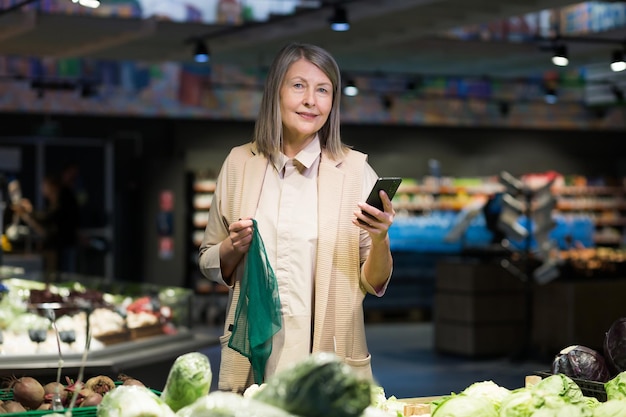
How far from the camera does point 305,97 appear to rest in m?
2.90

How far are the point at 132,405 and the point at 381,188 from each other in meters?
0.94

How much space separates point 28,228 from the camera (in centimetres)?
1307

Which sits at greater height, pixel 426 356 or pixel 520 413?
pixel 520 413

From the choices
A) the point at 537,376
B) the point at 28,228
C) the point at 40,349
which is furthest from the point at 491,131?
the point at 537,376

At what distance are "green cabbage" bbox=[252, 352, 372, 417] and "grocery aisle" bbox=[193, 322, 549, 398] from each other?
638 cm

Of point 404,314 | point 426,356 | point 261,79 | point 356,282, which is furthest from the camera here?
point 261,79

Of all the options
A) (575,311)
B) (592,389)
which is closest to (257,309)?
(592,389)

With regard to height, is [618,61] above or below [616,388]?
above

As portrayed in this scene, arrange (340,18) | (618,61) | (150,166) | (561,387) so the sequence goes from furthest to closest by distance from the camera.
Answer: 1. (150,166)
2. (618,61)
3. (340,18)
4. (561,387)

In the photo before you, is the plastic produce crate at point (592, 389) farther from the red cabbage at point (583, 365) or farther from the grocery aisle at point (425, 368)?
the grocery aisle at point (425, 368)

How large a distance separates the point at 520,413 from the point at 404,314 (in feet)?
43.9

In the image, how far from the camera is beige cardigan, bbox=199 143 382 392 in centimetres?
288

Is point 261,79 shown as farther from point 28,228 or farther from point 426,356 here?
point 426,356

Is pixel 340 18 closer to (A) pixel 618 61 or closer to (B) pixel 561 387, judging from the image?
(A) pixel 618 61
